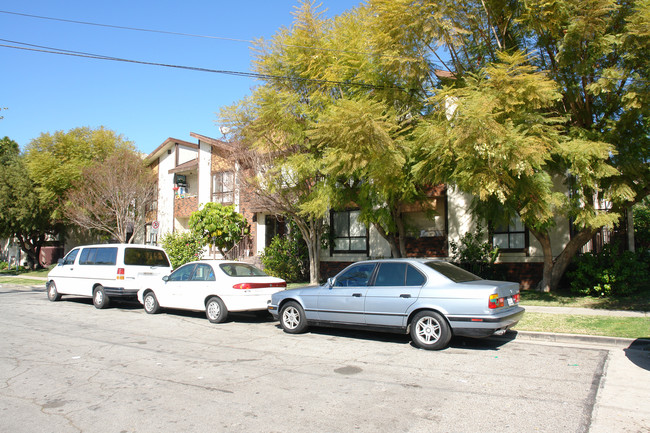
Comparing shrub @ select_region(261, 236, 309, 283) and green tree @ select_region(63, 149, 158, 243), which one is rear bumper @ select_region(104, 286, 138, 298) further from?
green tree @ select_region(63, 149, 158, 243)

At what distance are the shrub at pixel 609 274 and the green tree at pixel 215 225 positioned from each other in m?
13.0

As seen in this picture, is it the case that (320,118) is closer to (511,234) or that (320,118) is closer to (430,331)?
(430,331)

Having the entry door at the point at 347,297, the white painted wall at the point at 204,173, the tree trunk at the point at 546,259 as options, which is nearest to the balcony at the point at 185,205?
the white painted wall at the point at 204,173

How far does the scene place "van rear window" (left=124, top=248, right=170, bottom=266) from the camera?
541 inches

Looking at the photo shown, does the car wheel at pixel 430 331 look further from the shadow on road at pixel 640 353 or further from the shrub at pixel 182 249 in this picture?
the shrub at pixel 182 249

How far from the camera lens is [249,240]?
968 inches

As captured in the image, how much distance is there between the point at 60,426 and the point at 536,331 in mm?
8167

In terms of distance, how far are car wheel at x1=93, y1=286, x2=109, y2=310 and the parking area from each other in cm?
369

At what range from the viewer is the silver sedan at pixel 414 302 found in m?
7.71

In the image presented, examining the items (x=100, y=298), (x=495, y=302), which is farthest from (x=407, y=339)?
(x=100, y=298)

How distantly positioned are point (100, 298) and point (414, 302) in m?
10.1

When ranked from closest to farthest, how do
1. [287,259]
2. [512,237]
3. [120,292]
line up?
[120,292], [512,237], [287,259]

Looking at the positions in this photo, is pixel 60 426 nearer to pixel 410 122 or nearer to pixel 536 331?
pixel 536 331

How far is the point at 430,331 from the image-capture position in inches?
318
